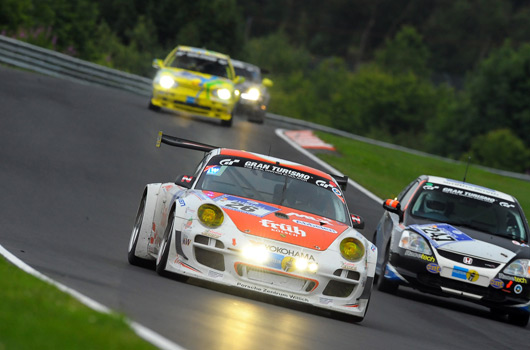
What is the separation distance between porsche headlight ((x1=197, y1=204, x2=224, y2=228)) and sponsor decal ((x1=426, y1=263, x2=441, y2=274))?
12.2 ft

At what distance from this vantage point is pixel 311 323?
8.91 m

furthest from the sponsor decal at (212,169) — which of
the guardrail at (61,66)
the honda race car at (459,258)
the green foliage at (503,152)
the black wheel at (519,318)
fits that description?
the green foliage at (503,152)

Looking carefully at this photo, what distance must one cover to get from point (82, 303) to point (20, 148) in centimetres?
1146

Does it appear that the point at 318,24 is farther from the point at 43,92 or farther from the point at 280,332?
the point at 280,332

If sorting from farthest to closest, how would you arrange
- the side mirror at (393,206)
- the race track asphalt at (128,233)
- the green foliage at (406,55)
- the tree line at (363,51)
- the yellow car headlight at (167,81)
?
the green foliage at (406,55), the tree line at (363,51), the yellow car headlight at (167,81), the side mirror at (393,206), the race track asphalt at (128,233)

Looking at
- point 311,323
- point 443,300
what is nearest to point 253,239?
point 311,323

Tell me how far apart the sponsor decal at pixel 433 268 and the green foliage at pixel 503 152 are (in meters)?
51.5

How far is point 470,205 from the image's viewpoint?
45.7 feet

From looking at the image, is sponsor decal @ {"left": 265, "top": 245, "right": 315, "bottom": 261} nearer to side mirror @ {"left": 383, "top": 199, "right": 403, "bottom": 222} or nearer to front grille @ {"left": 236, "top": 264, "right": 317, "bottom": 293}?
front grille @ {"left": 236, "top": 264, "right": 317, "bottom": 293}

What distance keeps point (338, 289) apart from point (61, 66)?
913 inches

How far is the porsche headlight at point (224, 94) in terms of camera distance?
2617 cm

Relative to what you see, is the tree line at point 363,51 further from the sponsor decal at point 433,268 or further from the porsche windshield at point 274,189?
the porsche windshield at point 274,189

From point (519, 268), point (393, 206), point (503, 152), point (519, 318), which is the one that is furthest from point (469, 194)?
point (503, 152)

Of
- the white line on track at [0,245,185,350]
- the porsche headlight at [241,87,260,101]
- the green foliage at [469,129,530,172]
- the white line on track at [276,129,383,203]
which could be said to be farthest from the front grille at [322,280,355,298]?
the green foliage at [469,129,530,172]
